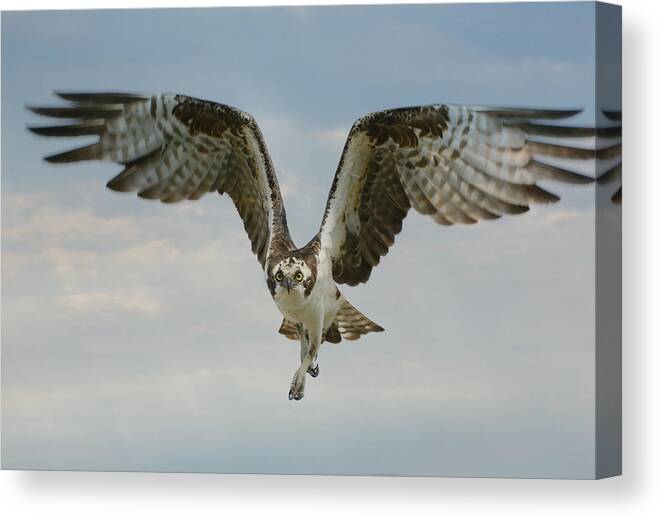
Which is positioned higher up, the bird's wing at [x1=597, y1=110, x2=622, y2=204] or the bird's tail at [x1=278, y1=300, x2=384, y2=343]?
the bird's wing at [x1=597, y1=110, x2=622, y2=204]

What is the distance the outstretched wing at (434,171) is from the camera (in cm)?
645

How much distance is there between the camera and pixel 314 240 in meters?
6.66

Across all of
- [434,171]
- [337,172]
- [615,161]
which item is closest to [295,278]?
[337,172]

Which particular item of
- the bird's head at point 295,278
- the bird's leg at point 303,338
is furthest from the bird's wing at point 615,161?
the bird's leg at point 303,338

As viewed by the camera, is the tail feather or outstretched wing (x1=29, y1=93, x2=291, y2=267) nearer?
the tail feather

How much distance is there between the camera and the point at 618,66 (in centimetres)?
641

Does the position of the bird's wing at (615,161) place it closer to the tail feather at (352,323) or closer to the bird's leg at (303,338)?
the tail feather at (352,323)

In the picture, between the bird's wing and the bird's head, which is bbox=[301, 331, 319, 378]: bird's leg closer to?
the bird's head

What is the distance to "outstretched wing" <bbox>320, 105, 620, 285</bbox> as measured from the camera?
6.45 metres

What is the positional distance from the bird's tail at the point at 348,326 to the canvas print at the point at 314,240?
1 cm

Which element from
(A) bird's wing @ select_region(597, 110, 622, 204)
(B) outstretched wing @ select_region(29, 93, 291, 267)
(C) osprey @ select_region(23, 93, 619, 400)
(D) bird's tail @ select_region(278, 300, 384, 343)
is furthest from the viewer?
(B) outstretched wing @ select_region(29, 93, 291, 267)

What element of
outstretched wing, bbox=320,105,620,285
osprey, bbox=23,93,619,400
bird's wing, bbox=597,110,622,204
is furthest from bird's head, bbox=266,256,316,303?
bird's wing, bbox=597,110,622,204

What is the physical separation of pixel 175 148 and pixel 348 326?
1071 mm

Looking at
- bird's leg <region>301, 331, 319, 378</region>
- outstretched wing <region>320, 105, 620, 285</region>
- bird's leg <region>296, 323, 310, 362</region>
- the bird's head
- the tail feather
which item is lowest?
bird's leg <region>301, 331, 319, 378</region>
